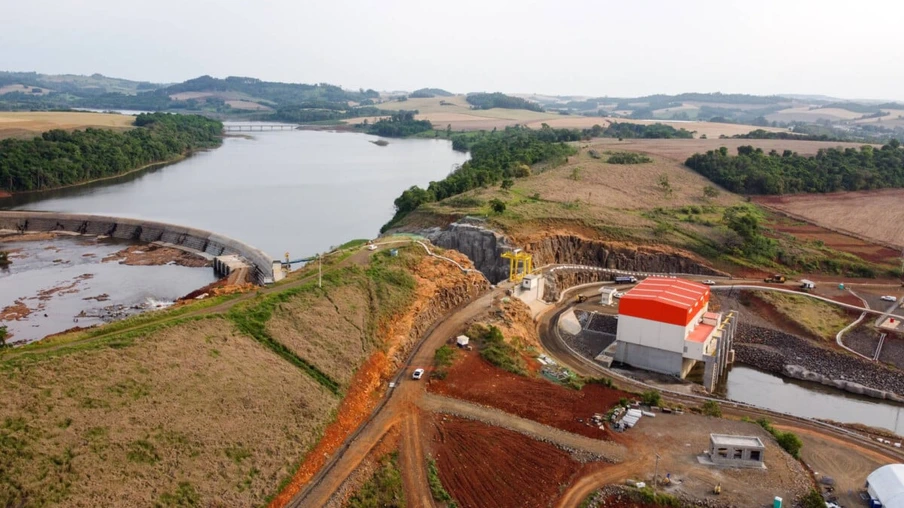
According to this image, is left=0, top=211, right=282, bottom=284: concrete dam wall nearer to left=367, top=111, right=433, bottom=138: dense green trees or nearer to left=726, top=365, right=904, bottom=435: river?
left=726, top=365, right=904, bottom=435: river

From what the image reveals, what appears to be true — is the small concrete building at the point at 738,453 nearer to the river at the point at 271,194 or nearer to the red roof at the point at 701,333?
the red roof at the point at 701,333

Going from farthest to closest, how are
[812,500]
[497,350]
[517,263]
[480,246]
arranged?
[480,246] < [517,263] < [497,350] < [812,500]

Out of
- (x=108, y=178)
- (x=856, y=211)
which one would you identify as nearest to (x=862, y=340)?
(x=856, y=211)

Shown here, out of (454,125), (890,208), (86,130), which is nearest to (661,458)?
(890,208)

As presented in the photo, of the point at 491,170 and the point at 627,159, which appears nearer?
the point at 491,170

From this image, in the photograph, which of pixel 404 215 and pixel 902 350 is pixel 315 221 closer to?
pixel 404 215

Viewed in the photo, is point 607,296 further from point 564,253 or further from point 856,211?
point 856,211

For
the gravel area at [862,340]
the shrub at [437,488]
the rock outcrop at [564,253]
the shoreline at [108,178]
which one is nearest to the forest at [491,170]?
the rock outcrop at [564,253]

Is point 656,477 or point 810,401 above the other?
point 656,477
